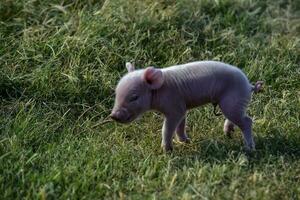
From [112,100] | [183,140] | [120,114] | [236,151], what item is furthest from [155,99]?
[112,100]

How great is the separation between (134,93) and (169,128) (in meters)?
0.39

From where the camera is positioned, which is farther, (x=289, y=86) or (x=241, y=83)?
(x=289, y=86)

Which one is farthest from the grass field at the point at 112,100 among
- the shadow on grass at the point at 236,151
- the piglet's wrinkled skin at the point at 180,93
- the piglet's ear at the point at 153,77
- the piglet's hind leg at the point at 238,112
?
the piglet's ear at the point at 153,77

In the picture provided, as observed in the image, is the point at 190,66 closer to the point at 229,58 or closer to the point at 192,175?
the point at 192,175

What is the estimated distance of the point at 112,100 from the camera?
18.8 ft

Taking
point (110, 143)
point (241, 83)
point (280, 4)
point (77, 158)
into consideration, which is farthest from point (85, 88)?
point (280, 4)

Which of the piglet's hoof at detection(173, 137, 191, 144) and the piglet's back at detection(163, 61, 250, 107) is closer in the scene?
the piglet's back at detection(163, 61, 250, 107)

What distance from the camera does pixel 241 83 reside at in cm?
482

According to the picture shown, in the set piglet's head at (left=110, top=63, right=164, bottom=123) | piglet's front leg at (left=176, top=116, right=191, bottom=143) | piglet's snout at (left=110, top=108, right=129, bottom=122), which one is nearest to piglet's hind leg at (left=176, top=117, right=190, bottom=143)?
piglet's front leg at (left=176, top=116, right=191, bottom=143)

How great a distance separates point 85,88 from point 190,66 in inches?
48.9

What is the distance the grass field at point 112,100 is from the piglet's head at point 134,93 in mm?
364

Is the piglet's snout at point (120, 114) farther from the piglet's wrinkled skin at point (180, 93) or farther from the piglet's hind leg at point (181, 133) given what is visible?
the piglet's hind leg at point (181, 133)

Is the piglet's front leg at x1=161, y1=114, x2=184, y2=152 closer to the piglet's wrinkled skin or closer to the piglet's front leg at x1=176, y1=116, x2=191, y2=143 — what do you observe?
the piglet's wrinkled skin

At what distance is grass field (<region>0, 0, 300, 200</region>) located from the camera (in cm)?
445
